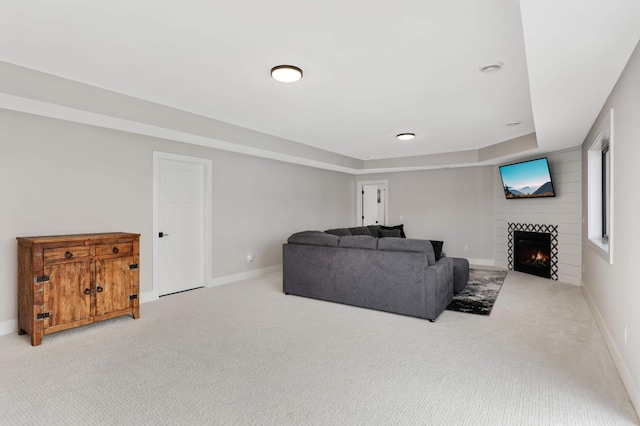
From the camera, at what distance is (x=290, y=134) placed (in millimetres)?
5656

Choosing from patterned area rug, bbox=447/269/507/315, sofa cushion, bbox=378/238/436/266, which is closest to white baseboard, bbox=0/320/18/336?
sofa cushion, bbox=378/238/436/266

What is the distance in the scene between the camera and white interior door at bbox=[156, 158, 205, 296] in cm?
495

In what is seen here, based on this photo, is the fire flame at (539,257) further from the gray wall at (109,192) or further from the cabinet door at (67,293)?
the cabinet door at (67,293)

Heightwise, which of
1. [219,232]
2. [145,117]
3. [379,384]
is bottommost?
[379,384]

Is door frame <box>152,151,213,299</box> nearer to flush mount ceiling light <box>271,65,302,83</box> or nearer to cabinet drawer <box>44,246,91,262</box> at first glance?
cabinet drawer <box>44,246,91,262</box>

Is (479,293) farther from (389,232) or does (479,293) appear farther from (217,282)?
(217,282)

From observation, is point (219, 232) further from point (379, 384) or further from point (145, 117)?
point (379, 384)

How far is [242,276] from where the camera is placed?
605 centimetres

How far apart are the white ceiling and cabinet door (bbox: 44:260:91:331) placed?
6.05ft

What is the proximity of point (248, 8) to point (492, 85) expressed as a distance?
251 centimetres

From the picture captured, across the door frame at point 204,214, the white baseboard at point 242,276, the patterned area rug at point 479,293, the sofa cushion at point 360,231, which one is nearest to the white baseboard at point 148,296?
the door frame at point 204,214

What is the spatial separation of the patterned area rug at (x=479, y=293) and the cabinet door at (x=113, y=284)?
12.4ft

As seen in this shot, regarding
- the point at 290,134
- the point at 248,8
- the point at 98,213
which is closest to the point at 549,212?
the point at 290,134

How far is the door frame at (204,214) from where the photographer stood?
477 cm
